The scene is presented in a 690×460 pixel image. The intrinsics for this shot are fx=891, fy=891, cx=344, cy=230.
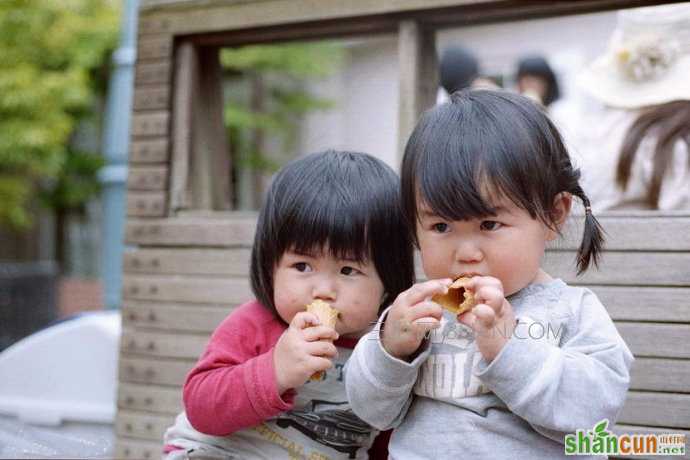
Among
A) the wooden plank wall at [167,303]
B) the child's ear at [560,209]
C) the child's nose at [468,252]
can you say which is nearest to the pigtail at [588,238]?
the child's ear at [560,209]

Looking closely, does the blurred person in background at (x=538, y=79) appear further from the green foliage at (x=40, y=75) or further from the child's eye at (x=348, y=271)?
the green foliage at (x=40, y=75)

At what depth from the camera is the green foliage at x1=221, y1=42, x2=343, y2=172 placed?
4691mm

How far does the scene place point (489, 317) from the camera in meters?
1.66

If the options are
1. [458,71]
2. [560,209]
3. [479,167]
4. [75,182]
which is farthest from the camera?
[75,182]

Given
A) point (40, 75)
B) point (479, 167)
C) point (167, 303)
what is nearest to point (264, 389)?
point (479, 167)

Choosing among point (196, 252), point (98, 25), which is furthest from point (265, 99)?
point (98, 25)

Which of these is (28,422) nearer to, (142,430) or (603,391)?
(142,430)

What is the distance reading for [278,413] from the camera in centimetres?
214

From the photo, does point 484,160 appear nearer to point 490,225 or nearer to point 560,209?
point 490,225

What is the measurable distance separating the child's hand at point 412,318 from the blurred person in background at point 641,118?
59.1 inches

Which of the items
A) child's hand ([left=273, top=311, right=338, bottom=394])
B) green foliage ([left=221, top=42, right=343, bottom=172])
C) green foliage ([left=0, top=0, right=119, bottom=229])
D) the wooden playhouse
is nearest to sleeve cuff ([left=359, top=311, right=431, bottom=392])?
child's hand ([left=273, top=311, right=338, bottom=394])

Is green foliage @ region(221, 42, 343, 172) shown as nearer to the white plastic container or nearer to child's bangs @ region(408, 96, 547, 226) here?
the white plastic container

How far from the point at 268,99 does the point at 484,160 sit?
216 inches

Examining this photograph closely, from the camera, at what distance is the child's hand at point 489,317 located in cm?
166
